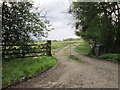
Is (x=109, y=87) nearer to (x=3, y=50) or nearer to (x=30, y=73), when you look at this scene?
(x=30, y=73)

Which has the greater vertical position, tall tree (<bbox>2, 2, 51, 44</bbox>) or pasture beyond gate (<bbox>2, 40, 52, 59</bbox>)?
tall tree (<bbox>2, 2, 51, 44</bbox>)

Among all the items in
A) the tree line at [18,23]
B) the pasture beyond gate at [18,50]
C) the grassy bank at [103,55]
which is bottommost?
the grassy bank at [103,55]

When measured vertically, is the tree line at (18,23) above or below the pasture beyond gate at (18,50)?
above

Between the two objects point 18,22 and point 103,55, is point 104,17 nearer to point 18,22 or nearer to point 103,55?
point 103,55

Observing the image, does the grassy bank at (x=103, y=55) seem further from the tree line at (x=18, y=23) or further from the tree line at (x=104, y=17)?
the tree line at (x=18, y=23)

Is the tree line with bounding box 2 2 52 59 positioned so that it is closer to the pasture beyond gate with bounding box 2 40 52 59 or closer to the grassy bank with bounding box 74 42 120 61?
the pasture beyond gate with bounding box 2 40 52 59

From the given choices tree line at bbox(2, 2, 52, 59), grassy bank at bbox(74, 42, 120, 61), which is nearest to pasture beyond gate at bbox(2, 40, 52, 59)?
tree line at bbox(2, 2, 52, 59)

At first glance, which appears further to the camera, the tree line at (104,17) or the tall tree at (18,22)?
the tree line at (104,17)

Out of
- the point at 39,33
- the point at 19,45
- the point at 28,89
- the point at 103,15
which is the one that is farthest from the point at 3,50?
the point at 103,15

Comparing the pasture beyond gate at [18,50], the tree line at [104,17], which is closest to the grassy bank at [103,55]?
the tree line at [104,17]

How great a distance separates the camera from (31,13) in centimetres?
960

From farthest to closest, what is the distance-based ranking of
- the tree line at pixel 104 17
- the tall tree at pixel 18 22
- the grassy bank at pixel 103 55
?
the tree line at pixel 104 17 < the grassy bank at pixel 103 55 < the tall tree at pixel 18 22

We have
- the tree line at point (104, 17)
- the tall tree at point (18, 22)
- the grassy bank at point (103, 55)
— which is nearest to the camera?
the tall tree at point (18, 22)

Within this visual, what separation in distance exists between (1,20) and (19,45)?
229 cm
